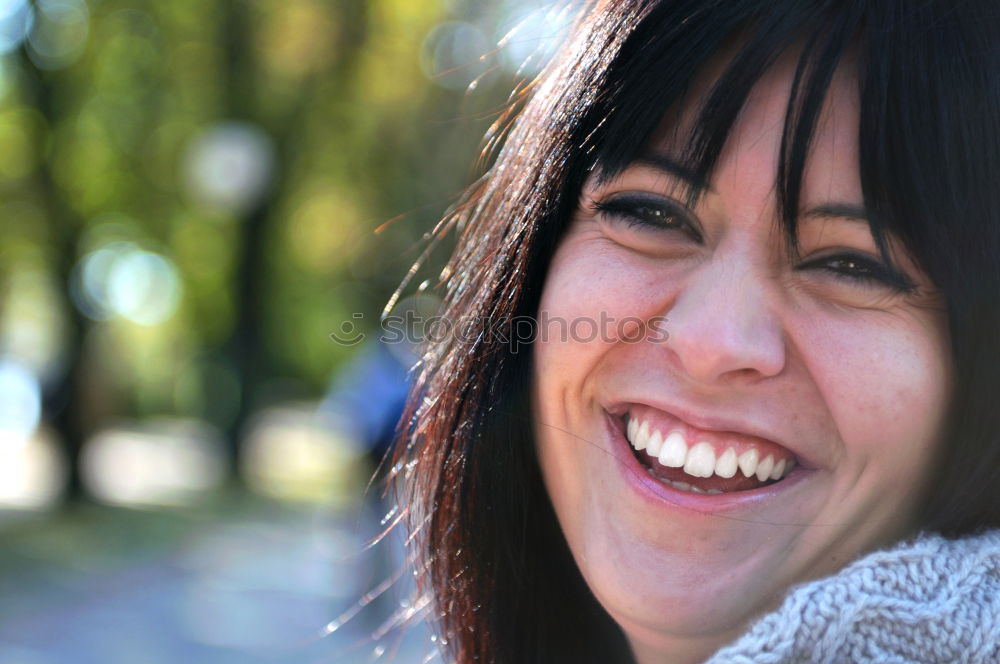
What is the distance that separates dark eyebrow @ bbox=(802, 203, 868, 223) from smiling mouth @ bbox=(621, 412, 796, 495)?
32 cm

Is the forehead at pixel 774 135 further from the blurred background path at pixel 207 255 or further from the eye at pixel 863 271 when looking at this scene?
the blurred background path at pixel 207 255

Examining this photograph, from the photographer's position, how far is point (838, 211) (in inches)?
52.7

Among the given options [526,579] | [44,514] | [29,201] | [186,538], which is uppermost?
[29,201]

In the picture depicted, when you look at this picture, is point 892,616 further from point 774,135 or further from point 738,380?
point 774,135

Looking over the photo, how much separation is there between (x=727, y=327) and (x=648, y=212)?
247mm

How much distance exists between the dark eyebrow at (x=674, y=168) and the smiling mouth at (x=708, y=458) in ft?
1.11

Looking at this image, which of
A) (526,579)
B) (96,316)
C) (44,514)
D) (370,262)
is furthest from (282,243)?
(526,579)

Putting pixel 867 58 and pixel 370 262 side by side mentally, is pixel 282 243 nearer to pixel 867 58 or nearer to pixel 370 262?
pixel 370 262

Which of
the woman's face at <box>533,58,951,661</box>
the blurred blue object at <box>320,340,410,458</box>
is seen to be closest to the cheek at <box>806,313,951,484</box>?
the woman's face at <box>533,58,951,661</box>

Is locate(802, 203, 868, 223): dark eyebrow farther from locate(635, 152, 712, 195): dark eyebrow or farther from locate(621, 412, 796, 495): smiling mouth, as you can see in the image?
locate(621, 412, 796, 495): smiling mouth

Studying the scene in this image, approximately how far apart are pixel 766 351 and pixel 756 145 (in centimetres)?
28

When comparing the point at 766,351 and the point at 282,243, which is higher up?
the point at 282,243

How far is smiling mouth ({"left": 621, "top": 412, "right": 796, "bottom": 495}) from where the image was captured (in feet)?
4.75

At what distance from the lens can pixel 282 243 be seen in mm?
16875
